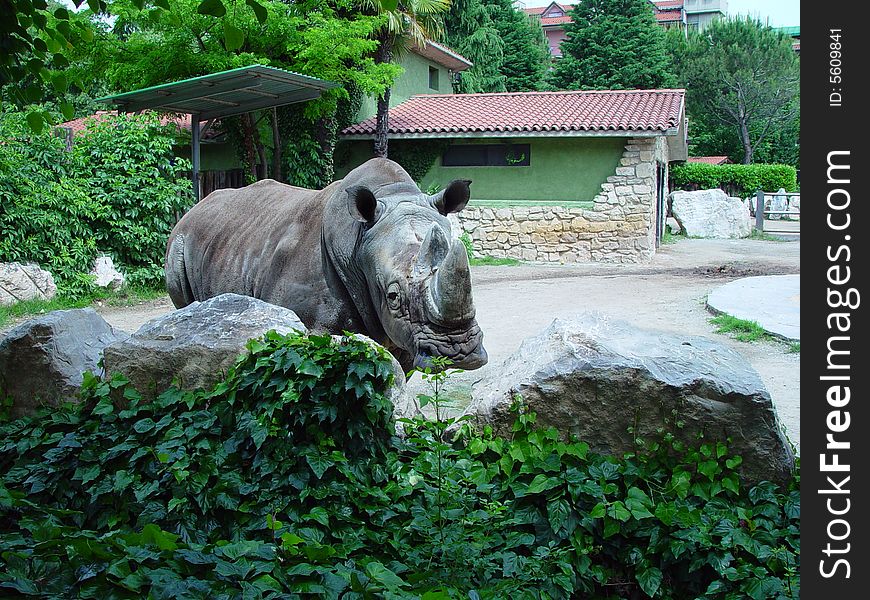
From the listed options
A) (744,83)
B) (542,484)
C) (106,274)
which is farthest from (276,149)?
(744,83)

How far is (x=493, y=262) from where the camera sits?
2042cm

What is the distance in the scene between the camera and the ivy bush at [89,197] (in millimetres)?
13492

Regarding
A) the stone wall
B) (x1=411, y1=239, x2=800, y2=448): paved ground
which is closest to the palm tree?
the stone wall

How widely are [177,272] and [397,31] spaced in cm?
1415

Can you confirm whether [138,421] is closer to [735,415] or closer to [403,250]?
[403,250]

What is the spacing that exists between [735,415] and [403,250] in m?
1.91

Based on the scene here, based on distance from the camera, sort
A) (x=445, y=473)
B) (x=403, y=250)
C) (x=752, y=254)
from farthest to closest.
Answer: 1. (x=752, y=254)
2. (x=403, y=250)
3. (x=445, y=473)

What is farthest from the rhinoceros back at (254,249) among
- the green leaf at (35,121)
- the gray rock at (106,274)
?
the gray rock at (106,274)

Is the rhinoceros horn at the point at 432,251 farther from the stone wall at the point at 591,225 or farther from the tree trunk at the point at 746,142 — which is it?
the tree trunk at the point at 746,142

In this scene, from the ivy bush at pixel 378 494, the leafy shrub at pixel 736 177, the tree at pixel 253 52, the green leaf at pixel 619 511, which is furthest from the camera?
the leafy shrub at pixel 736 177

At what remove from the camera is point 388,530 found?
3627mm

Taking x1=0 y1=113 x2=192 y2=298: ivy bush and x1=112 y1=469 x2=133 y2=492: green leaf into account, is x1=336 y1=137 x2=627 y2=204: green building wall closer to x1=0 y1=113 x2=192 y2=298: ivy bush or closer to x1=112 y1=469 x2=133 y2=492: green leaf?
x1=0 y1=113 x2=192 y2=298: ivy bush
